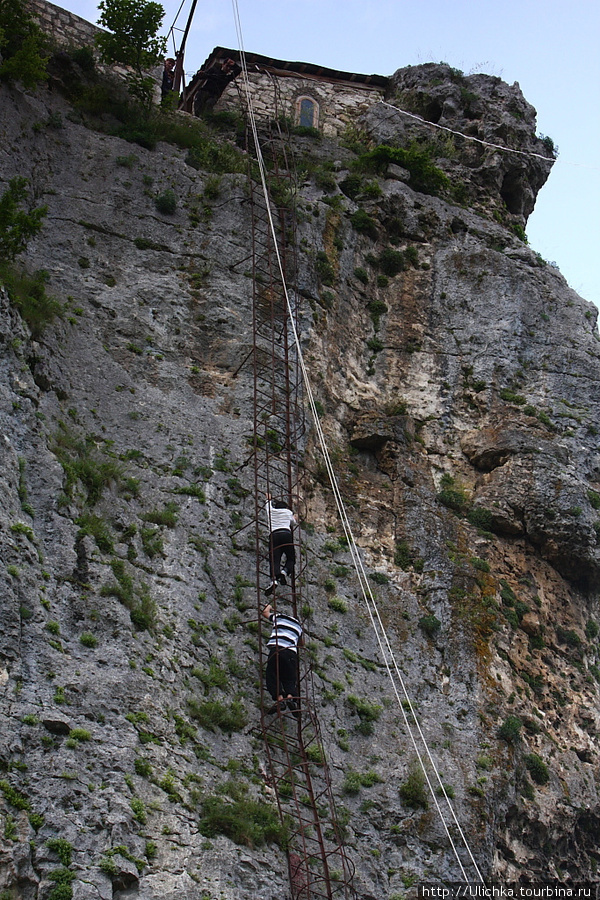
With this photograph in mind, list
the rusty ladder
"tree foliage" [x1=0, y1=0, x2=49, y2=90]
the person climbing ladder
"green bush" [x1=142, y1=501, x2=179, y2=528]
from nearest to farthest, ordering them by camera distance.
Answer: the rusty ladder → "green bush" [x1=142, y1=501, x2=179, y2=528] → the person climbing ladder → "tree foliage" [x1=0, y1=0, x2=49, y2=90]

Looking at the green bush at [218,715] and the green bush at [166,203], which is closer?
the green bush at [218,715]

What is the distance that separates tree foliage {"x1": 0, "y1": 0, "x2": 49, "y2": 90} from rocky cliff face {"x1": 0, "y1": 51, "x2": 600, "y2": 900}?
790 mm

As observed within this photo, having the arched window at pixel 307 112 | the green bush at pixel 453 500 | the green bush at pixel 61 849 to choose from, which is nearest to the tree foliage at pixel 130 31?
the arched window at pixel 307 112

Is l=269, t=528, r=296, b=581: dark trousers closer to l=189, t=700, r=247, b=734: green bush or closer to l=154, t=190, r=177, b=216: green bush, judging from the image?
l=189, t=700, r=247, b=734: green bush

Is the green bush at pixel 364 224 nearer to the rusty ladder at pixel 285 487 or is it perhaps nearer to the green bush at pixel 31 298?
the rusty ladder at pixel 285 487

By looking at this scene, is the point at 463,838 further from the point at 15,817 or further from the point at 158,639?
the point at 15,817

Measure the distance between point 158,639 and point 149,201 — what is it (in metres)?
11.6

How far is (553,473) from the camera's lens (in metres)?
21.5

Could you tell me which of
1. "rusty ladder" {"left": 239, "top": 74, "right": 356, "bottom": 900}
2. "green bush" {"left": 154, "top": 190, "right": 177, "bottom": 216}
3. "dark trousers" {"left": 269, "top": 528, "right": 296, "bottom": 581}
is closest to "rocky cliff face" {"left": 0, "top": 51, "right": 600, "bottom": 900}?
"green bush" {"left": 154, "top": 190, "right": 177, "bottom": 216}

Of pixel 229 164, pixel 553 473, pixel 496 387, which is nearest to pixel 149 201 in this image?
pixel 229 164

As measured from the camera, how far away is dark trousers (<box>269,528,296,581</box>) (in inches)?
699

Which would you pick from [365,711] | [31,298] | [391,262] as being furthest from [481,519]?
[31,298]

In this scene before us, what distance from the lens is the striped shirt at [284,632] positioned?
16.1 m

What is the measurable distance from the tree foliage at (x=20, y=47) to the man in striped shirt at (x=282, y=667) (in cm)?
1307
